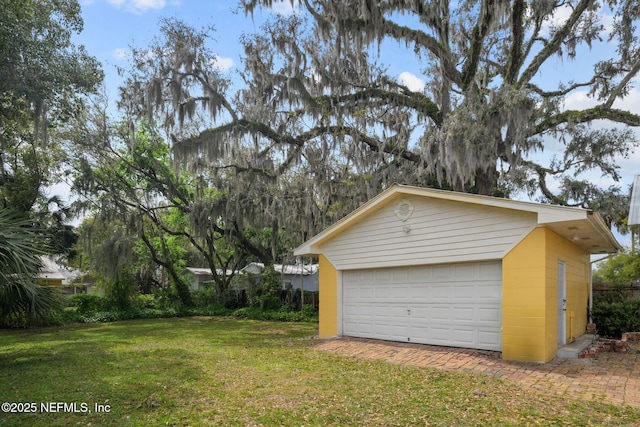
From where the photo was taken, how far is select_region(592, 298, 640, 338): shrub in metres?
9.88

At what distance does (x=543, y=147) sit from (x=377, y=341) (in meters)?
8.43

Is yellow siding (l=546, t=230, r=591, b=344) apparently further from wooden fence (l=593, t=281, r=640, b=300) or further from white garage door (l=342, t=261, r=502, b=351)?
wooden fence (l=593, t=281, r=640, b=300)

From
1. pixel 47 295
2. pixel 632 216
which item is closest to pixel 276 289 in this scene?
pixel 47 295

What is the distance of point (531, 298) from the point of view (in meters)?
7.16

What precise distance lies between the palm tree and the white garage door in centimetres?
634

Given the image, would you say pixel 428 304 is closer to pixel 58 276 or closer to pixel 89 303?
pixel 89 303

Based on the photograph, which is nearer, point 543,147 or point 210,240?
point 543,147

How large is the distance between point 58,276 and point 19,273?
17.2 metres

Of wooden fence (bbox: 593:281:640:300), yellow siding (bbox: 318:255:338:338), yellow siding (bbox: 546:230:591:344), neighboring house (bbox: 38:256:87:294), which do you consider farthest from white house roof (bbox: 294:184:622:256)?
neighboring house (bbox: 38:256:87:294)

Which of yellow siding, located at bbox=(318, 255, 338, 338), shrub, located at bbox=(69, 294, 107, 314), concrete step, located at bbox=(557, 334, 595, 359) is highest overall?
yellow siding, located at bbox=(318, 255, 338, 338)

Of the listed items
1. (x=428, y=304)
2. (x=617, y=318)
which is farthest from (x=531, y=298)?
(x=617, y=318)

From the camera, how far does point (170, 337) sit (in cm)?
Answer: 1130

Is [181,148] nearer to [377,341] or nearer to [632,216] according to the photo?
[377,341]

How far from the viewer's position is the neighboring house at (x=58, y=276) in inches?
764
